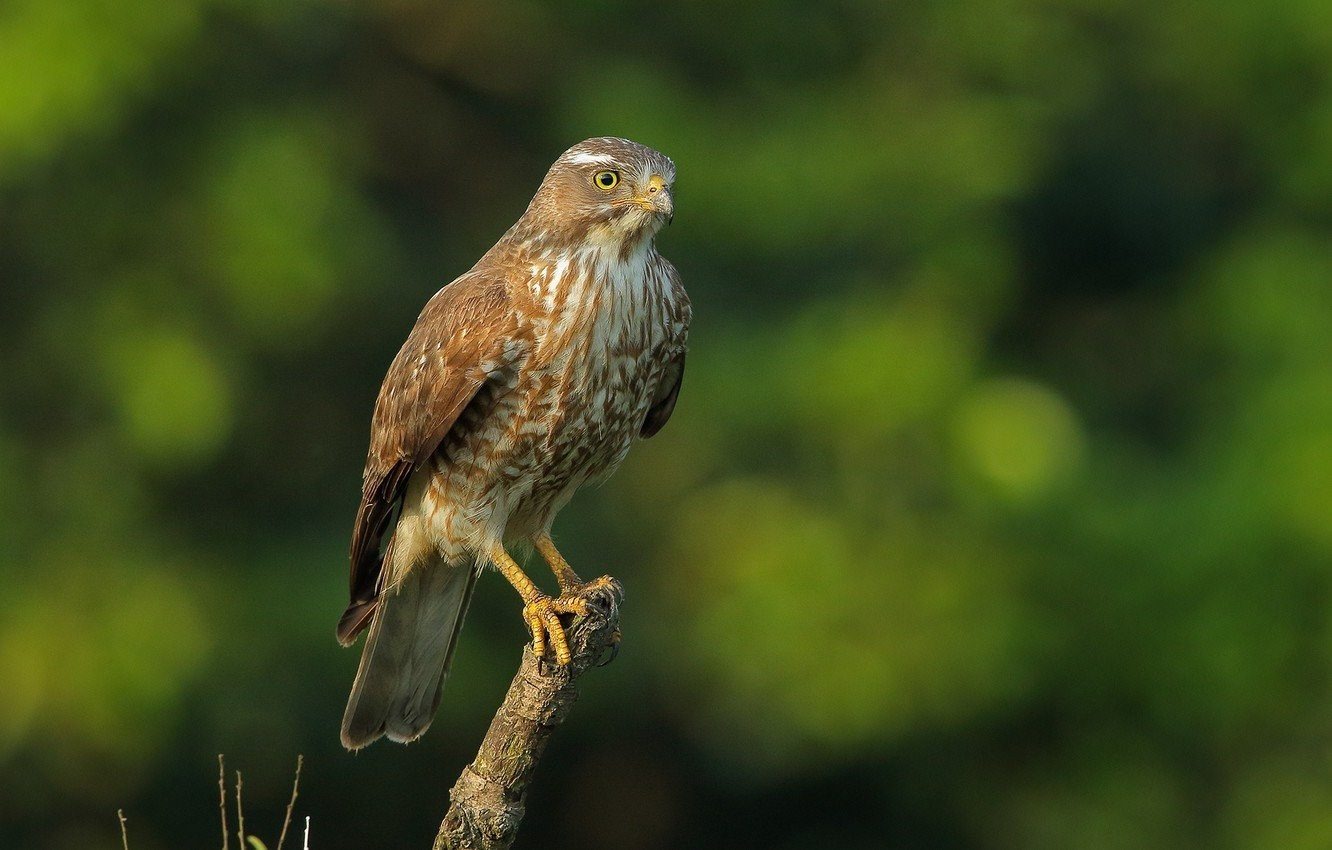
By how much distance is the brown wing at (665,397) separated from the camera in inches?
193

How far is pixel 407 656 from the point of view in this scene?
506 centimetres

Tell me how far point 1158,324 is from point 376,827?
465cm

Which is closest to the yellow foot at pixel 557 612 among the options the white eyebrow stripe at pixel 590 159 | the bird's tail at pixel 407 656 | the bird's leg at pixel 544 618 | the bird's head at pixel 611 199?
the bird's leg at pixel 544 618

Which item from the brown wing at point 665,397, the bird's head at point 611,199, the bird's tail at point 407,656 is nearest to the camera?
the bird's head at point 611,199

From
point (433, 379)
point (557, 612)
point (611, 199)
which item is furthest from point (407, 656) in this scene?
point (611, 199)

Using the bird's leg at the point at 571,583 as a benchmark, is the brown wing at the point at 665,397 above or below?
above

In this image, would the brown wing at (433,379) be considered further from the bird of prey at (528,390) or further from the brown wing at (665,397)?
the brown wing at (665,397)

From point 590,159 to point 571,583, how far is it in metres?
1.05

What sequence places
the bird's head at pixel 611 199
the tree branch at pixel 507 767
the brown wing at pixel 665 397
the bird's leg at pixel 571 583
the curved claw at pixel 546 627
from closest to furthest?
the tree branch at pixel 507 767 → the curved claw at pixel 546 627 → the bird's leg at pixel 571 583 → the bird's head at pixel 611 199 → the brown wing at pixel 665 397

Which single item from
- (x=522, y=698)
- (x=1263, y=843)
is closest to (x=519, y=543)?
(x=522, y=698)

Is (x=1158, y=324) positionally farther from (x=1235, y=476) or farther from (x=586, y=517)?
(x=586, y=517)

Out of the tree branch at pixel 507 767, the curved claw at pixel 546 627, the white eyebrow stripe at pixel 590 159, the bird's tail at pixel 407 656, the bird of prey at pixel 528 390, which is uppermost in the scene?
the white eyebrow stripe at pixel 590 159

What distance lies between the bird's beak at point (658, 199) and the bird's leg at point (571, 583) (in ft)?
2.84

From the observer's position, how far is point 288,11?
28.0ft
